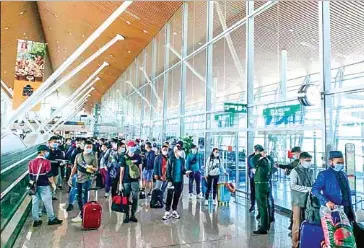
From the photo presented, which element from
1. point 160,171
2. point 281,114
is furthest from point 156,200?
point 281,114

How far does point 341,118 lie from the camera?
612 cm

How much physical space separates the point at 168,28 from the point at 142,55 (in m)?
5.70

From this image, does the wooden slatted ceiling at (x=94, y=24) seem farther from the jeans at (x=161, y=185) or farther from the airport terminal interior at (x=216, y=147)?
the jeans at (x=161, y=185)

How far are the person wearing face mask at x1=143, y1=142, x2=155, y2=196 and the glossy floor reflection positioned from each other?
2.32m

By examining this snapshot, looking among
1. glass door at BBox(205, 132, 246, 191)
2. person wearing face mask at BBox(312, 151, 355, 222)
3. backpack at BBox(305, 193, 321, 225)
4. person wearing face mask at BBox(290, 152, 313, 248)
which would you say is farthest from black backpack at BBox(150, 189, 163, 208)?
person wearing face mask at BBox(312, 151, 355, 222)

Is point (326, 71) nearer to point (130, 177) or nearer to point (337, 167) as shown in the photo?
point (337, 167)

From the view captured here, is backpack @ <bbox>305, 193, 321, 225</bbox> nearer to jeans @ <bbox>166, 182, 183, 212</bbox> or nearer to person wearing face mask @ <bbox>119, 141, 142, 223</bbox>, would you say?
jeans @ <bbox>166, 182, 183, 212</bbox>

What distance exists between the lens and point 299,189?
13.6ft

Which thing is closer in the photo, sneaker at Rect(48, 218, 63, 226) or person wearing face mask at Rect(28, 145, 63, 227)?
person wearing face mask at Rect(28, 145, 63, 227)

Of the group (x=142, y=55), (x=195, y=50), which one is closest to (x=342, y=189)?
(x=195, y=50)

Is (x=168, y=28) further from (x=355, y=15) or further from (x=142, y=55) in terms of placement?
(x=355, y=15)

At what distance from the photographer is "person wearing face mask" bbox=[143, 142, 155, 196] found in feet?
27.9

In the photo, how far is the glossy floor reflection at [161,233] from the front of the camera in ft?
14.4

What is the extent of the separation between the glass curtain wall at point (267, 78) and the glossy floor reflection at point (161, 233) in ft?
6.67
